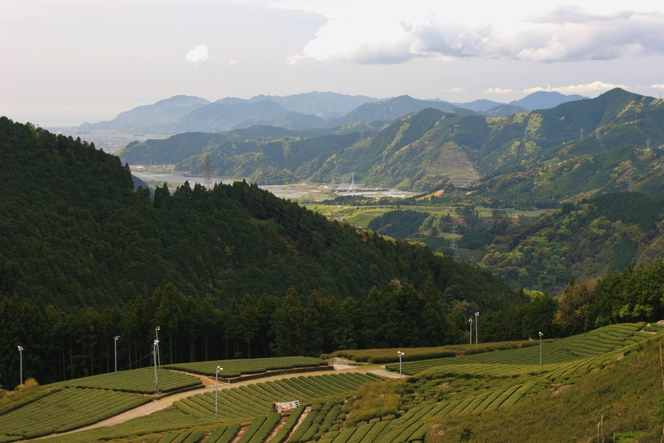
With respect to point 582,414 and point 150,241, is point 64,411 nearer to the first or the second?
point 582,414

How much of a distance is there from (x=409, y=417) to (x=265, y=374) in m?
29.2

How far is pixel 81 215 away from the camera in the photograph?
473ft

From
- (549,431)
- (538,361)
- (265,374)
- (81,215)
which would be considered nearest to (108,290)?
(81,215)

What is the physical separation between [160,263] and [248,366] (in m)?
62.0

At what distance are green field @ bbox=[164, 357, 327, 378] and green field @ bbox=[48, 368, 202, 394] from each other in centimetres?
218

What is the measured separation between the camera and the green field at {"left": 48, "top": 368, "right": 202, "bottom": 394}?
243ft

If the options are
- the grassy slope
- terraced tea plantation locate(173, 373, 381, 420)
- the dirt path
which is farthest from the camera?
terraced tea plantation locate(173, 373, 381, 420)

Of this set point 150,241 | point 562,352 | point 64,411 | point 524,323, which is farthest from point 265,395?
point 150,241

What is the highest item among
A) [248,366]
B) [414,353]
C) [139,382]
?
[139,382]

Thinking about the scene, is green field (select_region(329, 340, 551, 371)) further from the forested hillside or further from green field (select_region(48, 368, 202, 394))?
green field (select_region(48, 368, 202, 394))

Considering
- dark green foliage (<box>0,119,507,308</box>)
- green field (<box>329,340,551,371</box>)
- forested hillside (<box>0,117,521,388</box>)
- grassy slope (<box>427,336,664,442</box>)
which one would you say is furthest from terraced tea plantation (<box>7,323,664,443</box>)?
dark green foliage (<box>0,119,507,308</box>)

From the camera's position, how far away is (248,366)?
273 feet

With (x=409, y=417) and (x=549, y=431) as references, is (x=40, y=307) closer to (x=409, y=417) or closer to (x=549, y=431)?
(x=409, y=417)

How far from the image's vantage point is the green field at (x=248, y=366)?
7996 centimetres
